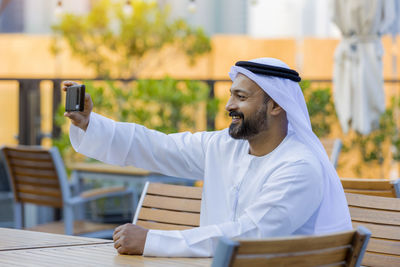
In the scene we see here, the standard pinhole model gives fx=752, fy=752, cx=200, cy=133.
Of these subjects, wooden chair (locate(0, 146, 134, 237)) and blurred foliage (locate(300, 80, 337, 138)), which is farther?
blurred foliage (locate(300, 80, 337, 138))

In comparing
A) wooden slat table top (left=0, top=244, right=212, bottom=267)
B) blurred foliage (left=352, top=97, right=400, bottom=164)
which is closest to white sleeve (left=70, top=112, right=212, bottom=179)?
wooden slat table top (left=0, top=244, right=212, bottom=267)

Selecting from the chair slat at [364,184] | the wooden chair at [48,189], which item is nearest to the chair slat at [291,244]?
the chair slat at [364,184]

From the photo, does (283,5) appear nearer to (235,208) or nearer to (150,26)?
(150,26)

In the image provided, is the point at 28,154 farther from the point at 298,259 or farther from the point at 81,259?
the point at 298,259

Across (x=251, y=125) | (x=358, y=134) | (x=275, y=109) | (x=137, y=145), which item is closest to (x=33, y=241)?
(x=137, y=145)

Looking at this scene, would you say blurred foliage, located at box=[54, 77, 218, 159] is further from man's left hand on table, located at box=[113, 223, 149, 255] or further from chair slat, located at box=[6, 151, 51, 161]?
man's left hand on table, located at box=[113, 223, 149, 255]

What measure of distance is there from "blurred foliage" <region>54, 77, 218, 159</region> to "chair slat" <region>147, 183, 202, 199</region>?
4.03 m

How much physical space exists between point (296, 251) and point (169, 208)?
1.40 meters

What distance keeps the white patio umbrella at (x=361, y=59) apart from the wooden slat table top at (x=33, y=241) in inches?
165

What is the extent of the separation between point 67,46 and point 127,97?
23.8 feet

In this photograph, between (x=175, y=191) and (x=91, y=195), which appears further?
(x=91, y=195)

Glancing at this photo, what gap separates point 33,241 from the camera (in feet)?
8.20

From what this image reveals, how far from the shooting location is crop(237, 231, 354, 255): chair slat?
1621 millimetres

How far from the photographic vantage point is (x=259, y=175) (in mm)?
2512
